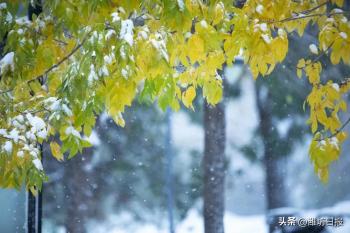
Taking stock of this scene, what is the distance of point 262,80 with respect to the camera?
5.89 meters

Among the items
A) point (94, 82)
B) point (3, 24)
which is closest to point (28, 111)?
point (3, 24)

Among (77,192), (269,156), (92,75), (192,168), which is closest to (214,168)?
(192,168)

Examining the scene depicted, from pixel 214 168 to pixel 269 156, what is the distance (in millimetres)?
649

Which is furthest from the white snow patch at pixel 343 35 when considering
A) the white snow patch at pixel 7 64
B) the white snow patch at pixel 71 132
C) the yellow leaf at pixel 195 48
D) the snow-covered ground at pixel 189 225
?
the snow-covered ground at pixel 189 225

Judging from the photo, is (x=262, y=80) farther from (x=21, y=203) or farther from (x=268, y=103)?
(x=21, y=203)

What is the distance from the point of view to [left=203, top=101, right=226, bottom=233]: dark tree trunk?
5.75m

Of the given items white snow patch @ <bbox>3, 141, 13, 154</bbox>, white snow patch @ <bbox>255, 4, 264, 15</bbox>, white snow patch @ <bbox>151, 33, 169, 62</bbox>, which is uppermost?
white snow patch @ <bbox>255, 4, 264, 15</bbox>

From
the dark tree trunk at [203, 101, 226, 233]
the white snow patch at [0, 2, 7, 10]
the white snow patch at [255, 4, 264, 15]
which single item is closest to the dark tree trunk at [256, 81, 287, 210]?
the dark tree trunk at [203, 101, 226, 233]

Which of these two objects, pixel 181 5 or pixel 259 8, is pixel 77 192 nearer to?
pixel 259 8

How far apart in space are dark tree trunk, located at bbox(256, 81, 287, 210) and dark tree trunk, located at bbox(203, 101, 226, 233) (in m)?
0.45

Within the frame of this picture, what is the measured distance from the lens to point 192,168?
227 inches

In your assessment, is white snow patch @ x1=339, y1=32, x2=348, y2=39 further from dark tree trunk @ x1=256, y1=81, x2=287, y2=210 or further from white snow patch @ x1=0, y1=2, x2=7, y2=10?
dark tree trunk @ x1=256, y1=81, x2=287, y2=210

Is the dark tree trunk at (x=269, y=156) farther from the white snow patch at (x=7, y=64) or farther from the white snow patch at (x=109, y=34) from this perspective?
the white snow patch at (x=109, y=34)

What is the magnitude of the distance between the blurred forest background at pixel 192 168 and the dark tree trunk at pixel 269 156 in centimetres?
1
